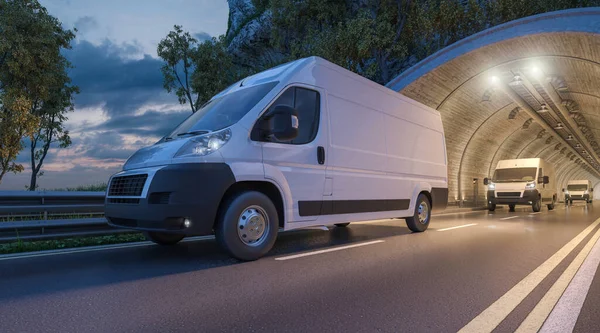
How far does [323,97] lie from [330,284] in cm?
305

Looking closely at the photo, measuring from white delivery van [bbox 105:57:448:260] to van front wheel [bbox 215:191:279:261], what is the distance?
0.01 metres

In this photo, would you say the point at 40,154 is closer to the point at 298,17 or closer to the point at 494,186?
the point at 298,17

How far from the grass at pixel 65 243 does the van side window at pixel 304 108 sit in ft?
11.7

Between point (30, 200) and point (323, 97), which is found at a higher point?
point (323, 97)

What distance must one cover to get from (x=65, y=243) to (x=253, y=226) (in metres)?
3.36

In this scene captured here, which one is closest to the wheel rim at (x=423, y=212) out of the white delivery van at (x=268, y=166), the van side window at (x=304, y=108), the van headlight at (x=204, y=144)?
the white delivery van at (x=268, y=166)

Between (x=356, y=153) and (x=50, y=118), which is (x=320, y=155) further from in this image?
(x=50, y=118)

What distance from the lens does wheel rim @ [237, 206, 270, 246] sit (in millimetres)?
4895

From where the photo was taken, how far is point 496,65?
1562 centimetres

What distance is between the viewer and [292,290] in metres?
3.73

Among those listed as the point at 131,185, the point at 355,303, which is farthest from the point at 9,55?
the point at 355,303

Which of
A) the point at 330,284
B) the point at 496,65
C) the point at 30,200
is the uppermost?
the point at 496,65

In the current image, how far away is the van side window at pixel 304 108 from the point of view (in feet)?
18.3

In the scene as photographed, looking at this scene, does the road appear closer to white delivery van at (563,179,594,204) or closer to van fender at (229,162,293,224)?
van fender at (229,162,293,224)
